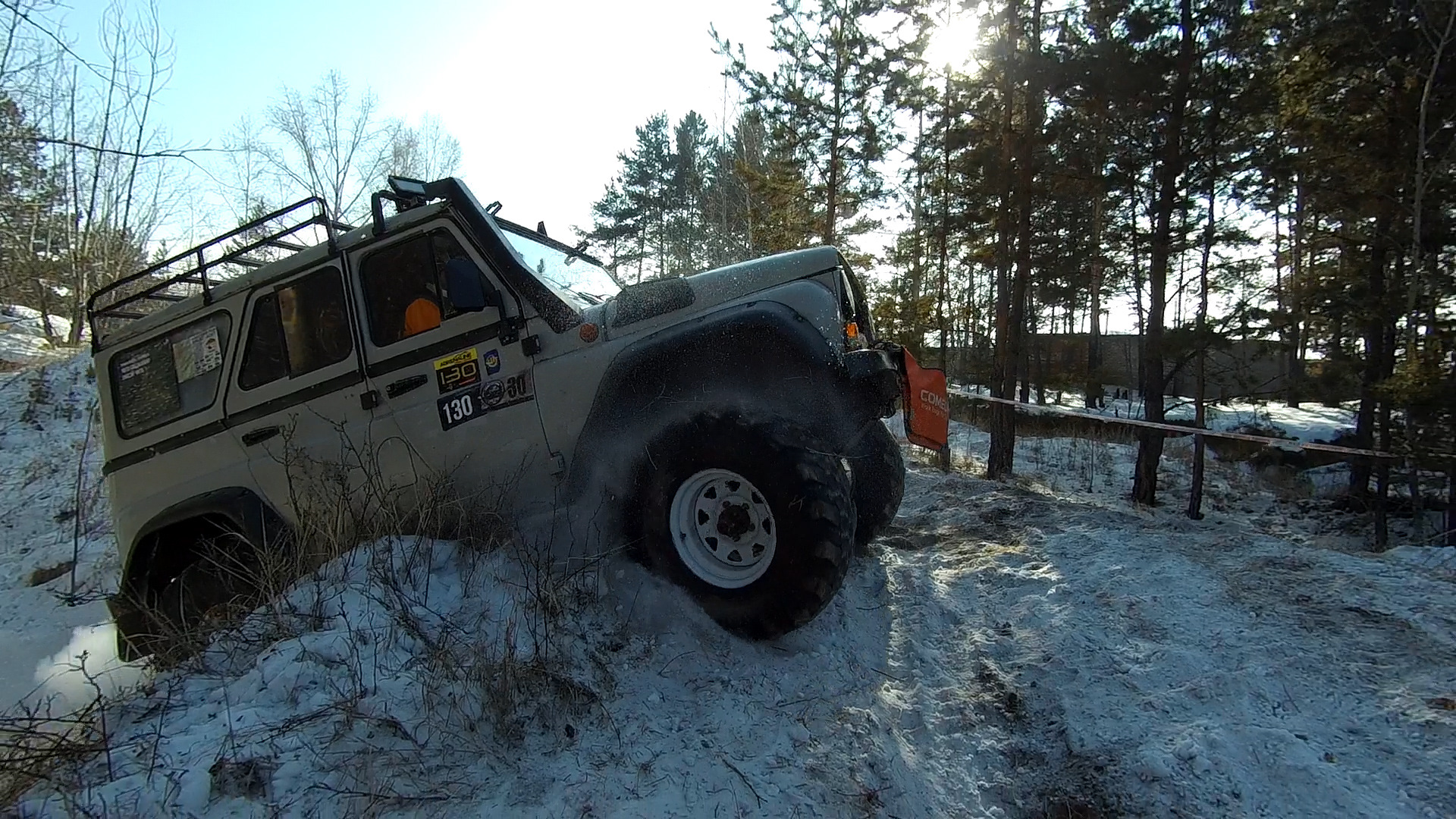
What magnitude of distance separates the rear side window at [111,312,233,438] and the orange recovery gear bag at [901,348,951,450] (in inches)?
160

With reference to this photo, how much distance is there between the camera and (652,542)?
10.6 feet

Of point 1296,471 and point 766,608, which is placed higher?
point 766,608

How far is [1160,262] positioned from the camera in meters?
12.0

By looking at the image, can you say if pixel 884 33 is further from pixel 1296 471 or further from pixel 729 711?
pixel 729 711

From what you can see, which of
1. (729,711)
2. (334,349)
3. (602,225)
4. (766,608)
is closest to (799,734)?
(729,711)

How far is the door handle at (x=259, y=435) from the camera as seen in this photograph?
400 centimetres

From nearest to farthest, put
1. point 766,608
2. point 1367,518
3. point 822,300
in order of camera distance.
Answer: point 766,608
point 822,300
point 1367,518

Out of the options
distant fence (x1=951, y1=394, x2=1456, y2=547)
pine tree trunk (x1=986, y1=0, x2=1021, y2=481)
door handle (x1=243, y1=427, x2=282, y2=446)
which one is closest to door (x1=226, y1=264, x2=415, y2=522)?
door handle (x1=243, y1=427, x2=282, y2=446)

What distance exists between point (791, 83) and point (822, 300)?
15.6m

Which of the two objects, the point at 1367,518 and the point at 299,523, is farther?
the point at 1367,518

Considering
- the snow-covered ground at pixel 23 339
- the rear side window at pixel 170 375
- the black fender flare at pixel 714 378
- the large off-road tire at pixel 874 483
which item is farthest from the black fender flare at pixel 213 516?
the snow-covered ground at pixel 23 339

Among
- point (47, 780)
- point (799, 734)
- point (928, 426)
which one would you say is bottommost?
point (799, 734)

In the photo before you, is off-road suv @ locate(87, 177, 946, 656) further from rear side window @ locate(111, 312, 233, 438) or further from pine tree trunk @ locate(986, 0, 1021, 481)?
pine tree trunk @ locate(986, 0, 1021, 481)

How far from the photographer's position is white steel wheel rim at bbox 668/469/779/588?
3.15 meters
